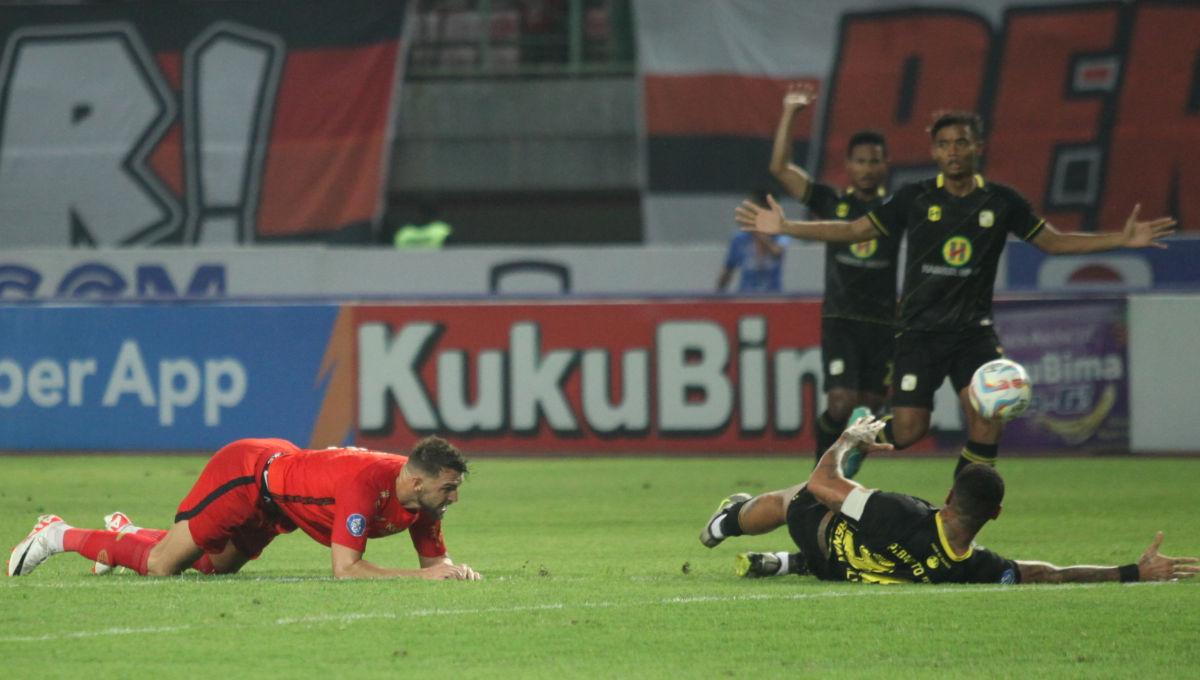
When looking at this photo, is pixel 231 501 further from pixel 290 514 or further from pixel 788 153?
pixel 788 153

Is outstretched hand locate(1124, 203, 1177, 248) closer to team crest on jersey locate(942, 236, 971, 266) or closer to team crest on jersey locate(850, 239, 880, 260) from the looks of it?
team crest on jersey locate(942, 236, 971, 266)

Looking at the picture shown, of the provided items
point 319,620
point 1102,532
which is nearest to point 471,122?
point 1102,532

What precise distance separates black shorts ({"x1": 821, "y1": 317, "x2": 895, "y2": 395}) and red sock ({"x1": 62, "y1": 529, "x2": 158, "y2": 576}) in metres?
4.50

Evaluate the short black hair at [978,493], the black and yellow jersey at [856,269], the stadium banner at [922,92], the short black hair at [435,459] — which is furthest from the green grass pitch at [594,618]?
the stadium banner at [922,92]

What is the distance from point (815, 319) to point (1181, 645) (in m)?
9.20

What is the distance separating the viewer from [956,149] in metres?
9.52

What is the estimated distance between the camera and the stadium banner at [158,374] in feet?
52.7

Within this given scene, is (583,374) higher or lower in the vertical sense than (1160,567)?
lower

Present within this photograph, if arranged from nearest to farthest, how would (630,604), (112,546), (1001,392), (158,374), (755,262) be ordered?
(630,604), (112,546), (1001,392), (158,374), (755,262)

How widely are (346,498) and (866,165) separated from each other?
14.4 feet

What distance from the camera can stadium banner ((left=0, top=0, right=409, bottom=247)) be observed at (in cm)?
2348

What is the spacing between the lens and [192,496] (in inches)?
334

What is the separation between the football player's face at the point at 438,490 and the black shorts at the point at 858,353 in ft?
13.7

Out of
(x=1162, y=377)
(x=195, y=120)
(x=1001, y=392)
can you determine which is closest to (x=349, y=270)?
(x=195, y=120)
